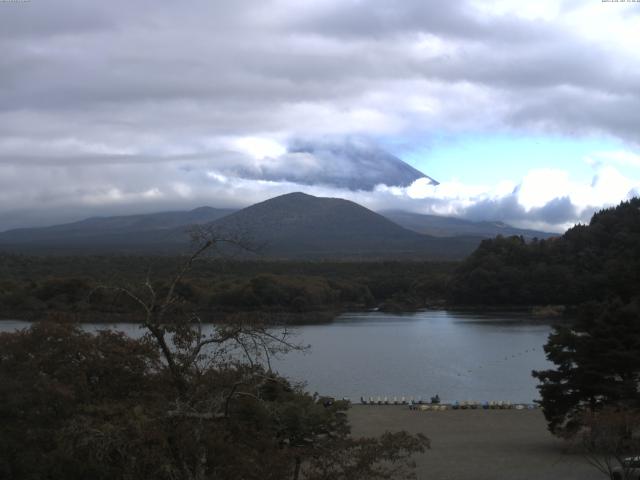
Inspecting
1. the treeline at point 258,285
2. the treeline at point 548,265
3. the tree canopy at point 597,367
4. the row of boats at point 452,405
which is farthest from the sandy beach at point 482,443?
the treeline at point 548,265

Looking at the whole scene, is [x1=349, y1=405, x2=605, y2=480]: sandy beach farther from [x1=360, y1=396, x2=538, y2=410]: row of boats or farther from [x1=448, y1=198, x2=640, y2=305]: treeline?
[x1=448, y1=198, x2=640, y2=305]: treeline

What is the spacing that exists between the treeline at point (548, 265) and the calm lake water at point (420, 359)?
827cm

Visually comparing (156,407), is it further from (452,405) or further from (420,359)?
(420,359)

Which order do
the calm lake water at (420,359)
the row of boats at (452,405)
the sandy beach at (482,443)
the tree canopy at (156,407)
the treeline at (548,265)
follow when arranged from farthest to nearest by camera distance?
the treeline at (548,265) → the calm lake water at (420,359) → the row of boats at (452,405) → the sandy beach at (482,443) → the tree canopy at (156,407)

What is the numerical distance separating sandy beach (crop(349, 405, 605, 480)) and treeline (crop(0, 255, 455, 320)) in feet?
64.3

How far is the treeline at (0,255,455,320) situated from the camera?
44.2m

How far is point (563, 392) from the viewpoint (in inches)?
602

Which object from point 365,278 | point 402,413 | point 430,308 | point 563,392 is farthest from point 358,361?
point 365,278

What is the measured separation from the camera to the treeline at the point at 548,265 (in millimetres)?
60656

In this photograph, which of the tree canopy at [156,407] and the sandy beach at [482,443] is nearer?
the tree canopy at [156,407]

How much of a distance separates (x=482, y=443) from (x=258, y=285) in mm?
37390

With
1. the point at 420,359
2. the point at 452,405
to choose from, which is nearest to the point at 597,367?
the point at 452,405

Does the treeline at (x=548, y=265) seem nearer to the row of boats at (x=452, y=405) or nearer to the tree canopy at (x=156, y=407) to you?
the row of boats at (x=452, y=405)

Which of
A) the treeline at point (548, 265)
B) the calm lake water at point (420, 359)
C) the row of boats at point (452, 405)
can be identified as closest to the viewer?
the row of boats at point (452, 405)
